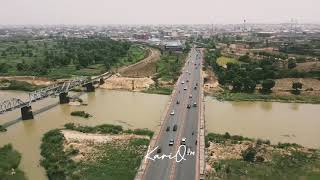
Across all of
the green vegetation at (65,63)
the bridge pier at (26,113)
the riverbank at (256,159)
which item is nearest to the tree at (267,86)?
the riverbank at (256,159)

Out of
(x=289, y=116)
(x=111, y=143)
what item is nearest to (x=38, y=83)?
(x=111, y=143)

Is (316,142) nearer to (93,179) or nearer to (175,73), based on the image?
(93,179)

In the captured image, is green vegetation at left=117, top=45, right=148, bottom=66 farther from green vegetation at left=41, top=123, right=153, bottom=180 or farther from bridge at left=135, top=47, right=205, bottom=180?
green vegetation at left=41, top=123, right=153, bottom=180

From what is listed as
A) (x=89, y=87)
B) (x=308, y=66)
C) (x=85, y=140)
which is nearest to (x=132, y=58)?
(x=89, y=87)

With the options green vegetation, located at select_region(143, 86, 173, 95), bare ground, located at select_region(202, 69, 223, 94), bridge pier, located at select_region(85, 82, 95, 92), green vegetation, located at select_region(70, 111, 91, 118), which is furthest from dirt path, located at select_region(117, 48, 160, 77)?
green vegetation, located at select_region(70, 111, 91, 118)

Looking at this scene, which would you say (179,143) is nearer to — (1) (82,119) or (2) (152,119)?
(2) (152,119)
